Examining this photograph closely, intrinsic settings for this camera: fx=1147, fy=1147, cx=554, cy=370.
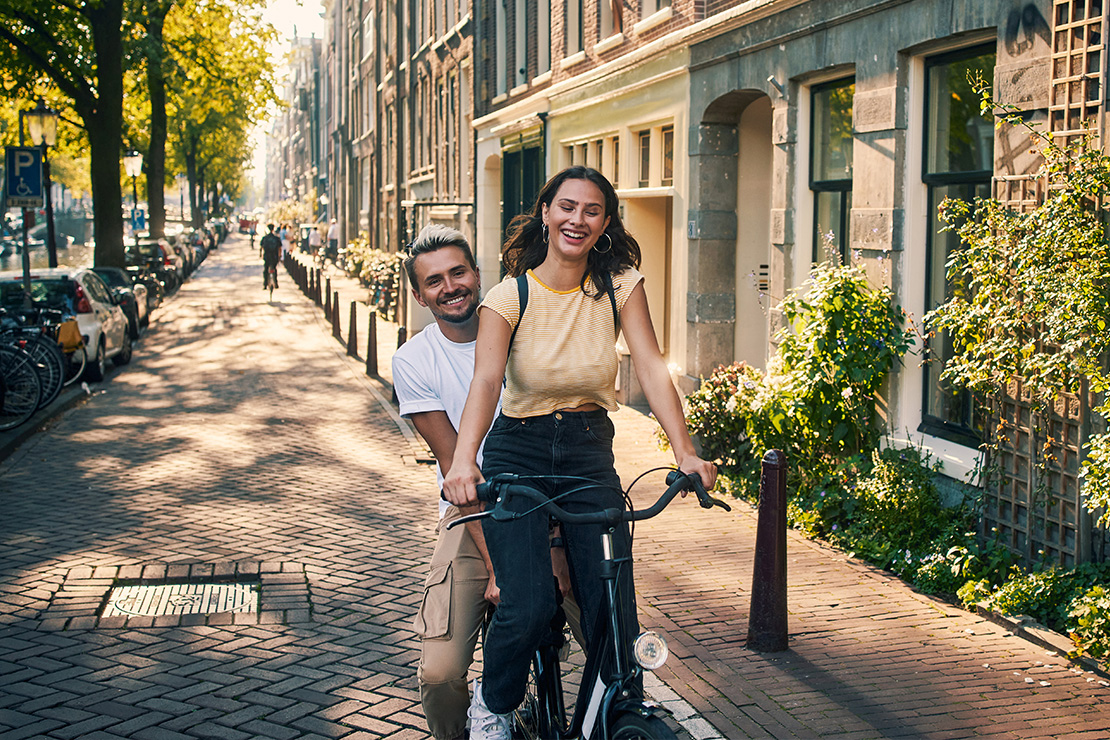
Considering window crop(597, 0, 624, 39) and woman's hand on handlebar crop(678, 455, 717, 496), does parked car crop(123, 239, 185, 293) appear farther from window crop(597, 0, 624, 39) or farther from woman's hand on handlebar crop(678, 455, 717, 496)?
woman's hand on handlebar crop(678, 455, 717, 496)

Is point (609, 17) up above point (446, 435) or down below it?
above

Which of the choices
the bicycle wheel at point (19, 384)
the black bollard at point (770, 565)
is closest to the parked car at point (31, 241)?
the bicycle wheel at point (19, 384)

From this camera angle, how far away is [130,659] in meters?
5.12

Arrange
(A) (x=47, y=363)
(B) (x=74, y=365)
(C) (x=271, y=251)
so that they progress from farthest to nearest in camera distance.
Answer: (C) (x=271, y=251) < (B) (x=74, y=365) < (A) (x=47, y=363)

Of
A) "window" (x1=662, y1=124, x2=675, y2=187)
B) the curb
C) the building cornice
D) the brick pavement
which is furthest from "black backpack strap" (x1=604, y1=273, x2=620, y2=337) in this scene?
"window" (x1=662, y1=124, x2=675, y2=187)

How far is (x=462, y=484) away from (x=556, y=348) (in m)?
0.50

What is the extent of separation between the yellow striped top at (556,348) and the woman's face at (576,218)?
0.41ft

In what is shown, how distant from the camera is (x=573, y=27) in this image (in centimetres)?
1683

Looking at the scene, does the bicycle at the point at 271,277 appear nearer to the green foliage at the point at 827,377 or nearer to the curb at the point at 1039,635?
the green foliage at the point at 827,377

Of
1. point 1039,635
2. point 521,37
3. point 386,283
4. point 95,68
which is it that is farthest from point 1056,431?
point 95,68

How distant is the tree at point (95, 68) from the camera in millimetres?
23875

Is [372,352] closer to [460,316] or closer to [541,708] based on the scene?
[460,316]

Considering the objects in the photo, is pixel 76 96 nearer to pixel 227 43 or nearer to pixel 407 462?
pixel 227 43

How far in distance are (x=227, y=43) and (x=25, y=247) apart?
80.2ft
